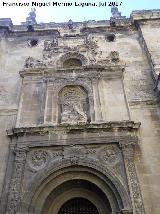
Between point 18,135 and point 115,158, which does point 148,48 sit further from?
point 18,135

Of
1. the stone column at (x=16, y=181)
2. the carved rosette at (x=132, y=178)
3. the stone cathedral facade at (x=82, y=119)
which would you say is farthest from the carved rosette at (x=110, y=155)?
the stone column at (x=16, y=181)

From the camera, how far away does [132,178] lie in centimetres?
999

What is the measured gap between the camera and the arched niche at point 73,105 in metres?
11.7

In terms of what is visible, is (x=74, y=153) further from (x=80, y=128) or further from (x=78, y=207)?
(x=78, y=207)

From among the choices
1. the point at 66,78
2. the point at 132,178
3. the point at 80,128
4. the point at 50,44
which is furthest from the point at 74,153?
the point at 50,44

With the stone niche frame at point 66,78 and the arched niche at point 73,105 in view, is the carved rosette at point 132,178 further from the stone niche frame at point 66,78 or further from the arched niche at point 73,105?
the stone niche frame at point 66,78

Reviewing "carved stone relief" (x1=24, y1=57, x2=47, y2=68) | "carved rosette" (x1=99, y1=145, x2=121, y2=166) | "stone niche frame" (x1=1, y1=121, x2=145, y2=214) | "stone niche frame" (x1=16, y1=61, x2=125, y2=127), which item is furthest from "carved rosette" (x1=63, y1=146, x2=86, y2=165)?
→ "carved stone relief" (x1=24, y1=57, x2=47, y2=68)

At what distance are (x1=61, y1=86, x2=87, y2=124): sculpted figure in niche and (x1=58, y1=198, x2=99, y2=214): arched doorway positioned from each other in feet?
Answer: 8.80

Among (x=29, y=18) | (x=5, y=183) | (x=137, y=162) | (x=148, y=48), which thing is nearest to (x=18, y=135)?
(x=5, y=183)

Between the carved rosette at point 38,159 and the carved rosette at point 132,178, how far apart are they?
2560 millimetres

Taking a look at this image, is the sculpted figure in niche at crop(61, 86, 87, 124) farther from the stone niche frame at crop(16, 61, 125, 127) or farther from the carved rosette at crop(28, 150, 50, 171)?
the carved rosette at crop(28, 150, 50, 171)

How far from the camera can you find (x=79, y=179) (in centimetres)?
1050

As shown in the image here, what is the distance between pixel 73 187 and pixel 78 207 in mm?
657

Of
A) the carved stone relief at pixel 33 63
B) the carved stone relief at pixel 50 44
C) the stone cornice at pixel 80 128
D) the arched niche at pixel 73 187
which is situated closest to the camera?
the arched niche at pixel 73 187
